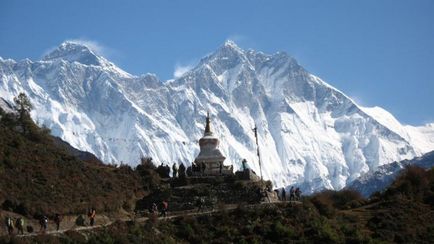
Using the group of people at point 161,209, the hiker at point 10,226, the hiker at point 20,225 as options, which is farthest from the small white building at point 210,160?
the hiker at point 10,226

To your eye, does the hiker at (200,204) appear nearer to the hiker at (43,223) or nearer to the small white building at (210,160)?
the small white building at (210,160)

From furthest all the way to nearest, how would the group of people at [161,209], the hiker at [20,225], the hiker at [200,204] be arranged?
1. the hiker at [200,204]
2. the group of people at [161,209]
3. the hiker at [20,225]

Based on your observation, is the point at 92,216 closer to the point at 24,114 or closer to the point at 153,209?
the point at 153,209

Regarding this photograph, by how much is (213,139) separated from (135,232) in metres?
36.5

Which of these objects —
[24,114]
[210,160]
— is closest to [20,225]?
[210,160]

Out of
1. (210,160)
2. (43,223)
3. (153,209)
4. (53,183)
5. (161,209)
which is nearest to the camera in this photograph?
(43,223)

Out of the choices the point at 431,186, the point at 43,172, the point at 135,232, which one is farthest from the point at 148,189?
the point at 431,186

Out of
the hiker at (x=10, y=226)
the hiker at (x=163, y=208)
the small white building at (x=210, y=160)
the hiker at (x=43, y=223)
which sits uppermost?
the small white building at (x=210, y=160)

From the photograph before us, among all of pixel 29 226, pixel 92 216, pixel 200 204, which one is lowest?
pixel 29 226

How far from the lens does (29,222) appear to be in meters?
61.8

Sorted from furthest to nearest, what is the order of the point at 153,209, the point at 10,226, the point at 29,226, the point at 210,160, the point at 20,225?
the point at 210,160, the point at 153,209, the point at 29,226, the point at 20,225, the point at 10,226

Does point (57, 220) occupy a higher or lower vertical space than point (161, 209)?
lower

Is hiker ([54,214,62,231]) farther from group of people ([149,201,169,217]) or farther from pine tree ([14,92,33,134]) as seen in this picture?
pine tree ([14,92,33,134])

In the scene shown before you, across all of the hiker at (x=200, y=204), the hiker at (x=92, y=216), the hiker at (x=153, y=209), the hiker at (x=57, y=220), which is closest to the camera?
the hiker at (x=57, y=220)
